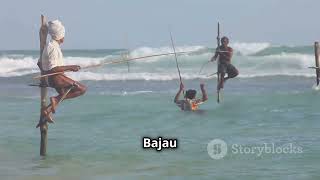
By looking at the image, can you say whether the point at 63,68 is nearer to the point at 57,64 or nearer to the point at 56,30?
the point at 57,64

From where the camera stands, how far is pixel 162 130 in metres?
14.7

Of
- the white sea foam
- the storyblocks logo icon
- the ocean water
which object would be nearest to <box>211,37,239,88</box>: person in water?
the ocean water

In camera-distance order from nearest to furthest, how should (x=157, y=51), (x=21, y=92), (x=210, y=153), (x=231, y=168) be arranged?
(x=231, y=168) < (x=210, y=153) < (x=21, y=92) < (x=157, y=51)

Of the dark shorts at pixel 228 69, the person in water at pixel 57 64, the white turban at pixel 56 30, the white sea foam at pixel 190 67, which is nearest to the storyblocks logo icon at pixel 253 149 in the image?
the dark shorts at pixel 228 69

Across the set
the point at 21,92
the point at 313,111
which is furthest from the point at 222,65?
the point at 21,92

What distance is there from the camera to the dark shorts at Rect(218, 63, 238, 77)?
13273 millimetres

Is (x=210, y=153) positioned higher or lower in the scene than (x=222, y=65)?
lower

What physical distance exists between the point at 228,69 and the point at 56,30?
5.19m

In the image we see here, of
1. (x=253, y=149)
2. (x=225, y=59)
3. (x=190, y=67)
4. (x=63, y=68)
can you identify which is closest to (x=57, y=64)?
(x=63, y=68)

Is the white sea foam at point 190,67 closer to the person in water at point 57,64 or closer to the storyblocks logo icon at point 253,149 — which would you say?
the storyblocks logo icon at point 253,149

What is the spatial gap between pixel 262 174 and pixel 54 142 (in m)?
4.72

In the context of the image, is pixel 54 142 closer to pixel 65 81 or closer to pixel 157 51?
pixel 65 81

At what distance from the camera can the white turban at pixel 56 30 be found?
891 centimetres

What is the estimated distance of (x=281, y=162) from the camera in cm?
1055
